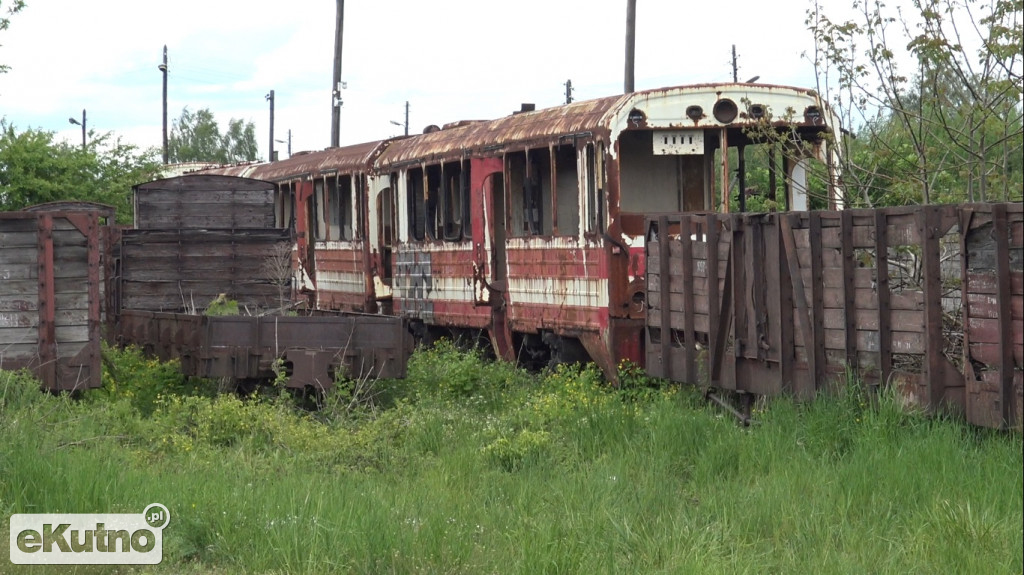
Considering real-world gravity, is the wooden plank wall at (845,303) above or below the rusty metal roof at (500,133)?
below

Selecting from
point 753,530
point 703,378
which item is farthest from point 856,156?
point 753,530

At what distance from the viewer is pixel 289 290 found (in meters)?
14.5

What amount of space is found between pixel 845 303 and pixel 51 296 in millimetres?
6327

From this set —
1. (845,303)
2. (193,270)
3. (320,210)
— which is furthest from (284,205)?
(845,303)

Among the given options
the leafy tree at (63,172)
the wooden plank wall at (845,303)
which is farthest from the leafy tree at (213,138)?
the wooden plank wall at (845,303)

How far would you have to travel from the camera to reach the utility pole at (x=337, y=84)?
30.5 meters

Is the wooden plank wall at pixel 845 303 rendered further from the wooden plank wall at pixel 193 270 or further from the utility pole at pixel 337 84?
the utility pole at pixel 337 84

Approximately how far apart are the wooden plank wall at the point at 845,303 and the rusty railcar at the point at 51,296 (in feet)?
15.6

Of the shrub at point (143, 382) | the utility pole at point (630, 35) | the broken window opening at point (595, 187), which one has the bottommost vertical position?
the shrub at point (143, 382)

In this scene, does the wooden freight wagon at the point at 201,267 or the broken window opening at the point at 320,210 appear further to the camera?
the broken window opening at the point at 320,210

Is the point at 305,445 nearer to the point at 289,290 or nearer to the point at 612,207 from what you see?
the point at 612,207

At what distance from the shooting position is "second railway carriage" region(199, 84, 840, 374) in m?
11.6

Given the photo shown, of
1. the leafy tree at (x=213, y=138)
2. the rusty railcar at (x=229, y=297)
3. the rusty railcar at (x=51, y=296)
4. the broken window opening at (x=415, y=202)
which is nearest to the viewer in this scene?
the rusty railcar at (x=51, y=296)

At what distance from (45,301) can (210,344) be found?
1556mm
